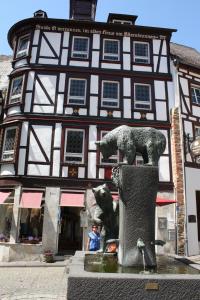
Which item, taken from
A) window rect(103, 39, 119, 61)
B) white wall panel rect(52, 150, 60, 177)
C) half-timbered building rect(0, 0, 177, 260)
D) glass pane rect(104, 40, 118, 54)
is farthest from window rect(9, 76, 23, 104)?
glass pane rect(104, 40, 118, 54)

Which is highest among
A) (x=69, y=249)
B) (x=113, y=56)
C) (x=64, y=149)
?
(x=113, y=56)

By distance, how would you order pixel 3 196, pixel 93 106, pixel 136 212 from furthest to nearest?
pixel 93 106 < pixel 3 196 < pixel 136 212

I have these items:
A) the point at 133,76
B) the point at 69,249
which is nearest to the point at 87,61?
the point at 133,76

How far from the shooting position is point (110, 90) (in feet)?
59.0

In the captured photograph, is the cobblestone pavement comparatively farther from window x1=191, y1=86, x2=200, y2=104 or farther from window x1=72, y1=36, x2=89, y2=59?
window x1=191, y1=86, x2=200, y2=104

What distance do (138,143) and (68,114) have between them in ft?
36.4

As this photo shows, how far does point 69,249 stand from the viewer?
16.0 meters

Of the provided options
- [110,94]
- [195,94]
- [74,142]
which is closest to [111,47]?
[110,94]

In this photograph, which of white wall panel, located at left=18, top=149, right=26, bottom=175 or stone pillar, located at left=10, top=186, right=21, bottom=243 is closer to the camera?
stone pillar, located at left=10, top=186, right=21, bottom=243

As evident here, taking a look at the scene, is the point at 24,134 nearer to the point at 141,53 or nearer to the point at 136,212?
the point at 141,53

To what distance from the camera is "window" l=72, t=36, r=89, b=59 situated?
18.5 metres

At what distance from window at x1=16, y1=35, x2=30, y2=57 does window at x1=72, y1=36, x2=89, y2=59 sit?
2883mm

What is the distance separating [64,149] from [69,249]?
5239 millimetres

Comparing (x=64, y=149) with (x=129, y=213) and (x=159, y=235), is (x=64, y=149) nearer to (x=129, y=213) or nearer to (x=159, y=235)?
(x=159, y=235)
